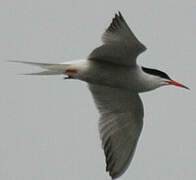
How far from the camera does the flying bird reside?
7637 mm

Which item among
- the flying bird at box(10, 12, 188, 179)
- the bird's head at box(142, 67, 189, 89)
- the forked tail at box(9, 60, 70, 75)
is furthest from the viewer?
the bird's head at box(142, 67, 189, 89)

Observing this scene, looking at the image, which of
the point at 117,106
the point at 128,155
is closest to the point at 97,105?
the point at 117,106

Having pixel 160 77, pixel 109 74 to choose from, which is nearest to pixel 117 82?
pixel 109 74

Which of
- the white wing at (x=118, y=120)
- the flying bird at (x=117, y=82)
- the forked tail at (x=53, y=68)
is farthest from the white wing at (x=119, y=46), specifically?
the white wing at (x=118, y=120)

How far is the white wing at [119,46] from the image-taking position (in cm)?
733

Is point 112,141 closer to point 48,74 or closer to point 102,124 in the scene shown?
point 102,124

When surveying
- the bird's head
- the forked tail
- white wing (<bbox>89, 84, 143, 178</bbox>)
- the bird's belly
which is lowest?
white wing (<bbox>89, 84, 143, 178</bbox>)

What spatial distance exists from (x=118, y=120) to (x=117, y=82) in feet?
2.97

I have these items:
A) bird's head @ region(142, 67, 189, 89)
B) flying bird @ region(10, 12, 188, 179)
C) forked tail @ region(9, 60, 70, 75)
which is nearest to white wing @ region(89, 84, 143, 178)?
flying bird @ region(10, 12, 188, 179)

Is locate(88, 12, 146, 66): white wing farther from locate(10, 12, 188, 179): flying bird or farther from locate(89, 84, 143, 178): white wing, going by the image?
locate(89, 84, 143, 178): white wing

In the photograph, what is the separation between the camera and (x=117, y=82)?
8414 mm

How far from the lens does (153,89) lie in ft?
27.8

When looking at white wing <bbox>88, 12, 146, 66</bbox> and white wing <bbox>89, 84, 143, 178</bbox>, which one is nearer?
white wing <bbox>88, 12, 146, 66</bbox>

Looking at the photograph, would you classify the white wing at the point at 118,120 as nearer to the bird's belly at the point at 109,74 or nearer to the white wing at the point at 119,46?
the bird's belly at the point at 109,74
